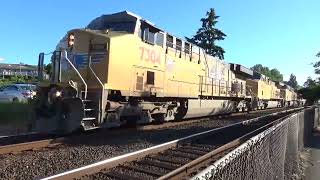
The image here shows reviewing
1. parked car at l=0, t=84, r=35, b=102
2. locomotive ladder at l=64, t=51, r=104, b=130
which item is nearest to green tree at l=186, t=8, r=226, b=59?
parked car at l=0, t=84, r=35, b=102

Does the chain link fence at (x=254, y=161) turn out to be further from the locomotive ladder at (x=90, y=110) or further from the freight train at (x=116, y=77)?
the freight train at (x=116, y=77)

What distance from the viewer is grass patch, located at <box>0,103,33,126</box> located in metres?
17.9

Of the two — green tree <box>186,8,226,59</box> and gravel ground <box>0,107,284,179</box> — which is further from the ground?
green tree <box>186,8,226,59</box>

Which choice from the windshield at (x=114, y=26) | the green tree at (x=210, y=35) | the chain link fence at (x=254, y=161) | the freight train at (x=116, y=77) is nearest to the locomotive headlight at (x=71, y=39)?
the freight train at (x=116, y=77)

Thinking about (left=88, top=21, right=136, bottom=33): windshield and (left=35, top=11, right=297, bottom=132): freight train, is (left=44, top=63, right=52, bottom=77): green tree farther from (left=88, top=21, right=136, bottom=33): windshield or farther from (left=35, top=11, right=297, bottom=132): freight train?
(left=88, top=21, right=136, bottom=33): windshield

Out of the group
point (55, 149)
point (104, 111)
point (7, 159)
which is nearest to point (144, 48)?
point (104, 111)

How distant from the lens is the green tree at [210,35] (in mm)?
73188

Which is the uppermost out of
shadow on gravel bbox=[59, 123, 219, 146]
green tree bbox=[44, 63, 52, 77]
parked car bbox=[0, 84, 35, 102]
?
green tree bbox=[44, 63, 52, 77]

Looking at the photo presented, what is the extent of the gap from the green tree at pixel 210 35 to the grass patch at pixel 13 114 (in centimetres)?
5452

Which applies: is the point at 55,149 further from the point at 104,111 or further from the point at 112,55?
the point at 112,55

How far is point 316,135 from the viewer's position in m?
27.4

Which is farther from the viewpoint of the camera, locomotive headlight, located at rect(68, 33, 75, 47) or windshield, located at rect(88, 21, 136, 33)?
windshield, located at rect(88, 21, 136, 33)

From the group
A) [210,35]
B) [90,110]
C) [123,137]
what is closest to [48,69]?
[90,110]

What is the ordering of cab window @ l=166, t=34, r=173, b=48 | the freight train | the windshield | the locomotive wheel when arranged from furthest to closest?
the locomotive wheel < cab window @ l=166, t=34, r=173, b=48 < the windshield < the freight train
